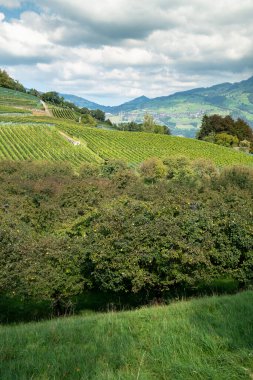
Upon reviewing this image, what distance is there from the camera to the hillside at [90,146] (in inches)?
2746

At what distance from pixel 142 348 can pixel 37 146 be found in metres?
70.3

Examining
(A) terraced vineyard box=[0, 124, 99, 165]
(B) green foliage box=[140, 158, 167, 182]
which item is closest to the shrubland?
(B) green foliage box=[140, 158, 167, 182]

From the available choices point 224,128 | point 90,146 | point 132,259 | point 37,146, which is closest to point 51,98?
point 224,128

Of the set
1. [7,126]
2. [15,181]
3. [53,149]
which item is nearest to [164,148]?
[53,149]

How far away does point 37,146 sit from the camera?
239 ft

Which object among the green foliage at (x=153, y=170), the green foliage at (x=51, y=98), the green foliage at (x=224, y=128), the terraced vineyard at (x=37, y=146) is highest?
the green foliage at (x=51, y=98)

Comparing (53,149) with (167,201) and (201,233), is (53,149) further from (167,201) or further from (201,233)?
(201,233)

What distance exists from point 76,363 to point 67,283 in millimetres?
12116

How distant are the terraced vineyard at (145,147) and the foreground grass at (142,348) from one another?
65625mm

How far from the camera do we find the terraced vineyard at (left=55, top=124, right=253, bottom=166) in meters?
76.2

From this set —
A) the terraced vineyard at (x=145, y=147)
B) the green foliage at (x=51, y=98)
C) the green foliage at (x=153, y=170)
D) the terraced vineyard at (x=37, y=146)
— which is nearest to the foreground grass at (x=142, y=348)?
the green foliage at (x=153, y=170)

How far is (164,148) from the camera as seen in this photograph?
3275 inches

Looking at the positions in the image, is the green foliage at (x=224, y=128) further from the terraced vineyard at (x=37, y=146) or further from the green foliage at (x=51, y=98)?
the green foliage at (x=51, y=98)

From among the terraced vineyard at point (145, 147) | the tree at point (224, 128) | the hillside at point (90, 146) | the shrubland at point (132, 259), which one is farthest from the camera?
the tree at point (224, 128)
